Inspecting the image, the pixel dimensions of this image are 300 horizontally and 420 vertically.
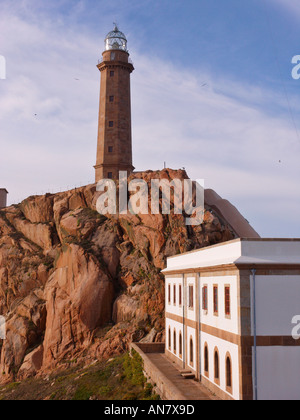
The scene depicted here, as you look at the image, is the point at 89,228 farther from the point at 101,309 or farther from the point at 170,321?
the point at 170,321

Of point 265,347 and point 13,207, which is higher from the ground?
point 13,207

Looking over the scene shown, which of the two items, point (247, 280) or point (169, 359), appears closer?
point (247, 280)

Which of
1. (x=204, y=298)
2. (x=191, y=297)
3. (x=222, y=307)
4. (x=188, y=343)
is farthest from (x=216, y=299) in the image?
(x=188, y=343)

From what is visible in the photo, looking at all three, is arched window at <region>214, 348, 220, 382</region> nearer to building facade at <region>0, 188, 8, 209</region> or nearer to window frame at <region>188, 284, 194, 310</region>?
window frame at <region>188, 284, 194, 310</region>

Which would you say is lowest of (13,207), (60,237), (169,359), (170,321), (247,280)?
(169,359)

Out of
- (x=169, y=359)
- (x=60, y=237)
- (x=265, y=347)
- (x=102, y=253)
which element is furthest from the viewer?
(x=60, y=237)

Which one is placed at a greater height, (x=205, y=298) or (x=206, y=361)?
(x=205, y=298)

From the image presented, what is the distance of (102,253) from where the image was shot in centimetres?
4806

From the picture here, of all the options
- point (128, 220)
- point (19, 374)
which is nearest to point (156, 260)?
point (128, 220)

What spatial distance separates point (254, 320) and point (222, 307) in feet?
9.42

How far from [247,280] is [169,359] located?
16.1 metres

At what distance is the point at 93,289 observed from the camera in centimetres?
4516

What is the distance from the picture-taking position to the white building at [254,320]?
2014cm

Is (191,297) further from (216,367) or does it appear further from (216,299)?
(216,367)
